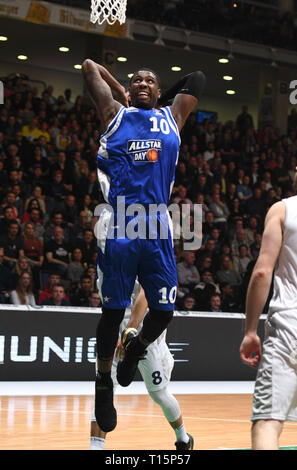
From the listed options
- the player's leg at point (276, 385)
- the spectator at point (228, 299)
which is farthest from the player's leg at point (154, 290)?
the spectator at point (228, 299)

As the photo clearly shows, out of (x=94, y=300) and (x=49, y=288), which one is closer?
(x=94, y=300)

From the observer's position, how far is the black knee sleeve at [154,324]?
535cm

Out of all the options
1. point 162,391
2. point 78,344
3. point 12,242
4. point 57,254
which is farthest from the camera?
point 57,254

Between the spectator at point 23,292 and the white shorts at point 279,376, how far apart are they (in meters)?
Result: 8.78

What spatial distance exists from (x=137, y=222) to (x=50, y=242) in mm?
8914

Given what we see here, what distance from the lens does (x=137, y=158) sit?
536cm

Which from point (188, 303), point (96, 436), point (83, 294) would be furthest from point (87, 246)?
point (96, 436)

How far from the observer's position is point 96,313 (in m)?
12.1

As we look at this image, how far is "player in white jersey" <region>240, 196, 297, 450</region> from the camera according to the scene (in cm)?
415

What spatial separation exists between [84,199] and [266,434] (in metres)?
12.0

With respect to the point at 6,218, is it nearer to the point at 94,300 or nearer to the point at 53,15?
the point at 94,300

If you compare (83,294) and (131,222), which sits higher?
(131,222)

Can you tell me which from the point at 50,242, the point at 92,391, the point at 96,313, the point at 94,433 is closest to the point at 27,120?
the point at 50,242

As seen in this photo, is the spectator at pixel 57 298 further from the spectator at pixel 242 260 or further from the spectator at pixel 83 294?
the spectator at pixel 242 260
